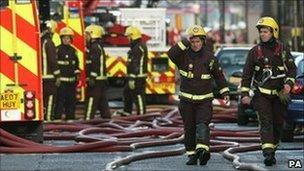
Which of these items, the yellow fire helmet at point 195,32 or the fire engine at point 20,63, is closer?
the yellow fire helmet at point 195,32

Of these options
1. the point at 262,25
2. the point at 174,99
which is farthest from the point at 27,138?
the point at 174,99

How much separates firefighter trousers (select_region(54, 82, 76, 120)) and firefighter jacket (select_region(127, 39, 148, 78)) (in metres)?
1.34

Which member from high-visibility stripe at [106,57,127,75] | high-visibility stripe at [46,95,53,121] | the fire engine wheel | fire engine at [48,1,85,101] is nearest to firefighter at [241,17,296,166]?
the fire engine wheel

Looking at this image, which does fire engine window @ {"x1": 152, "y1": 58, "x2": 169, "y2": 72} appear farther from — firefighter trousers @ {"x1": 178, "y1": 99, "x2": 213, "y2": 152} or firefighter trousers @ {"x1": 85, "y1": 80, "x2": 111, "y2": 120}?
firefighter trousers @ {"x1": 178, "y1": 99, "x2": 213, "y2": 152}

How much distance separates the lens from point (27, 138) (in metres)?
12.1

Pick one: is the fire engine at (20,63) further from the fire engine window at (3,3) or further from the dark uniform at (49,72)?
the dark uniform at (49,72)

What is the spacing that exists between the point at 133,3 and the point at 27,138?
46.0 ft

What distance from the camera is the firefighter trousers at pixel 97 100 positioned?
17.3 meters

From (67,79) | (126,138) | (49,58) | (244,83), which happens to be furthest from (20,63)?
(67,79)

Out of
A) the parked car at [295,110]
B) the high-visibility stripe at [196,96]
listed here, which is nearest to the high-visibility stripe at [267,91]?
the high-visibility stripe at [196,96]

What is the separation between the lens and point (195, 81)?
436 inches

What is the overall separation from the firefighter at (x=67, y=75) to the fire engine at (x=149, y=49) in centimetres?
386

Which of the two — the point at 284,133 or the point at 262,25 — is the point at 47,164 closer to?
the point at 262,25

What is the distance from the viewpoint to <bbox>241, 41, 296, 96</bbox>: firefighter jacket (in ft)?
36.1
